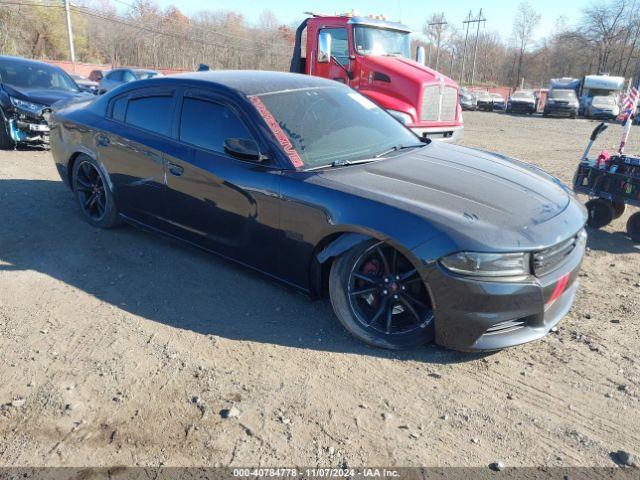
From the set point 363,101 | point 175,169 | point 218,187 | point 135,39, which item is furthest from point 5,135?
point 135,39

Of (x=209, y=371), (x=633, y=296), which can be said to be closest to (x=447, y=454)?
(x=209, y=371)

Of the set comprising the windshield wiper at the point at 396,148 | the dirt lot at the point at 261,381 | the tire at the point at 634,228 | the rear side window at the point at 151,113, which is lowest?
the dirt lot at the point at 261,381

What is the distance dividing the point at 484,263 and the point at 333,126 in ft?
5.69

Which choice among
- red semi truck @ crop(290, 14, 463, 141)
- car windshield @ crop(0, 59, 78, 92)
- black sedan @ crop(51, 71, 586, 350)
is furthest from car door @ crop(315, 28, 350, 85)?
black sedan @ crop(51, 71, 586, 350)

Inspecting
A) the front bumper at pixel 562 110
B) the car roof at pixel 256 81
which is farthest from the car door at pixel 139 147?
the front bumper at pixel 562 110

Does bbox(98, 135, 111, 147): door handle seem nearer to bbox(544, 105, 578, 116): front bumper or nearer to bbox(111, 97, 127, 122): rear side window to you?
bbox(111, 97, 127, 122): rear side window

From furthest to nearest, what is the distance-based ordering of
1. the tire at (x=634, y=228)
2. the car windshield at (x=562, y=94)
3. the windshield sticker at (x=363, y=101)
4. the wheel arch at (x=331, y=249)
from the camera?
1. the car windshield at (x=562, y=94)
2. the tire at (x=634, y=228)
3. the windshield sticker at (x=363, y=101)
4. the wheel arch at (x=331, y=249)

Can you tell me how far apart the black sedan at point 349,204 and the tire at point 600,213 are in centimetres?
218

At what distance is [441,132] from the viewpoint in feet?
29.0

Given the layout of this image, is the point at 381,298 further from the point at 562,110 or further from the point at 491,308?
the point at 562,110

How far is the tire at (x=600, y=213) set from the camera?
5742 millimetres
